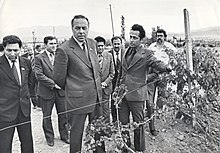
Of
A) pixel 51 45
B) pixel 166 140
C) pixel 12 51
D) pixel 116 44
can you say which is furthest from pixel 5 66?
pixel 166 140

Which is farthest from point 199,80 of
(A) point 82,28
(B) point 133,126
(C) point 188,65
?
(A) point 82,28

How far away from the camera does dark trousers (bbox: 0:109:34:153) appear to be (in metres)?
0.94

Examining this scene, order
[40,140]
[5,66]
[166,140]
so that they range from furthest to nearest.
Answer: [166,140] < [40,140] < [5,66]

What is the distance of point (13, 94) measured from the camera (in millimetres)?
938

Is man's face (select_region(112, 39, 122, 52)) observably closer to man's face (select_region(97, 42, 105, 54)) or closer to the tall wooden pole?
man's face (select_region(97, 42, 105, 54))

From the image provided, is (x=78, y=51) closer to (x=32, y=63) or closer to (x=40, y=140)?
(x=32, y=63)

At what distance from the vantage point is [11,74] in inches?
36.5

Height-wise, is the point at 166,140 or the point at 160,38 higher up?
the point at 160,38

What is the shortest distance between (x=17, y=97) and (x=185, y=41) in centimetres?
76

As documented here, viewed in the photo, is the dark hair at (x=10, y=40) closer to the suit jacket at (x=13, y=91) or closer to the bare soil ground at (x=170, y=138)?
the suit jacket at (x=13, y=91)

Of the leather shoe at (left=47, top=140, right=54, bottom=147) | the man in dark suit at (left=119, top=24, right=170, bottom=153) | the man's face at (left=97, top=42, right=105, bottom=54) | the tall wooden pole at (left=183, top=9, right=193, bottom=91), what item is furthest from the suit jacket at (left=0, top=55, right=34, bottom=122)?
the tall wooden pole at (left=183, top=9, right=193, bottom=91)

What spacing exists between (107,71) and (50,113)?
242 mm

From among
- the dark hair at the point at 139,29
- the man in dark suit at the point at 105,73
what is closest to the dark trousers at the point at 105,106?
the man in dark suit at the point at 105,73

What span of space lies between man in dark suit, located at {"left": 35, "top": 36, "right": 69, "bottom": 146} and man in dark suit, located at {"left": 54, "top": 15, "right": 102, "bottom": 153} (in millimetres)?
19
